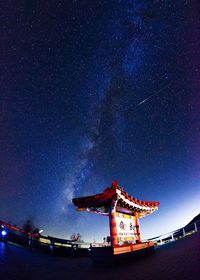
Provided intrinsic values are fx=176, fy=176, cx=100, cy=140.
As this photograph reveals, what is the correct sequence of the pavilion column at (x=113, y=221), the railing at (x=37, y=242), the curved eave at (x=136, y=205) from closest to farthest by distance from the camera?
1. the pavilion column at (x=113, y=221)
2. the curved eave at (x=136, y=205)
3. the railing at (x=37, y=242)

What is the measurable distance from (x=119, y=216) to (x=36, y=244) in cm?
645

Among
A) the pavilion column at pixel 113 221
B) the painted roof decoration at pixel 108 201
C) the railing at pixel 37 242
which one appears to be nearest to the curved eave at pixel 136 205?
the painted roof decoration at pixel 108 201

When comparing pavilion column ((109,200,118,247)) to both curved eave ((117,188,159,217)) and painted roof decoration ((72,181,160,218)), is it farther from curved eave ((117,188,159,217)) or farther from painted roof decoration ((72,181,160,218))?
curved eave ((117,188,159,217))

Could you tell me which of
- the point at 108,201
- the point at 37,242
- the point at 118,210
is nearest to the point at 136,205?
the point at 118,210

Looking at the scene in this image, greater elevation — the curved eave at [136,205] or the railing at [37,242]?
the curved eave at [136,205]

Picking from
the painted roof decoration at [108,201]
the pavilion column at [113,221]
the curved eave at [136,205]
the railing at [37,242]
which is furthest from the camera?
the railing at [37,242]

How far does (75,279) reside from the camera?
564 centimetres

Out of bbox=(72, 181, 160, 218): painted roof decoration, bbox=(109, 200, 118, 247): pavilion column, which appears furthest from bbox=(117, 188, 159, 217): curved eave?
bbox=(109, 200, 118, 247): pavilion column

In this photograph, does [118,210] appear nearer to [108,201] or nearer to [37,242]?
[108,201]

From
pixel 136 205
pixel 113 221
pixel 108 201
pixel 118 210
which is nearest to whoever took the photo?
pixel 108 201

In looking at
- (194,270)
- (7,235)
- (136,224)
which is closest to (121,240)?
(136,224)

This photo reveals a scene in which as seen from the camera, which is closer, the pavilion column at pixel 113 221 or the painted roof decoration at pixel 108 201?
the painted roof decoration at pixel 108 201

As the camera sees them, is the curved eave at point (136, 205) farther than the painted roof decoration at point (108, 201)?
Yes

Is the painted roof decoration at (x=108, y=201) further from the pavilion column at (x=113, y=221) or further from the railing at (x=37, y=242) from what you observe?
the railing at (x=37, y=242)
